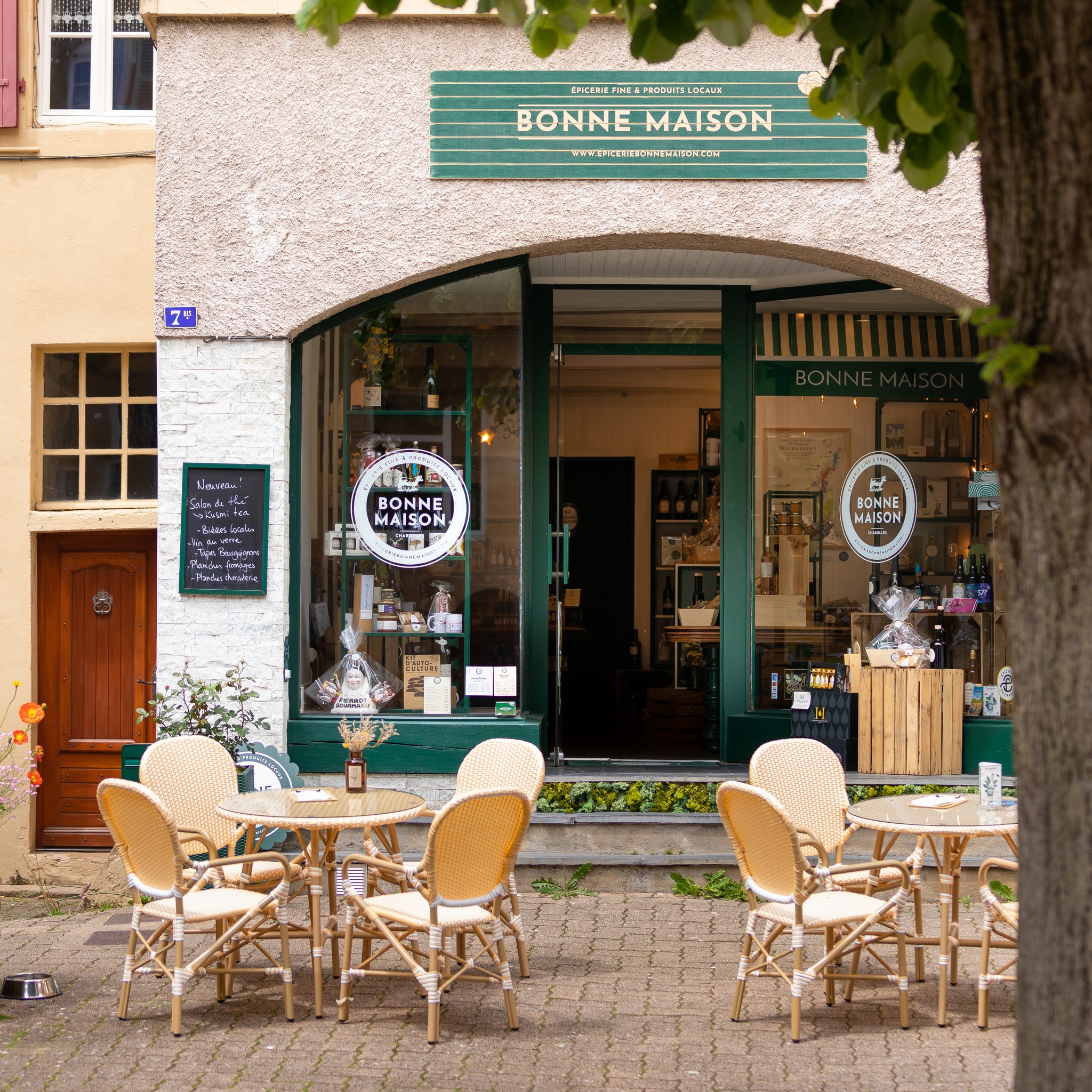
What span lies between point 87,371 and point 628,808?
4335 mm

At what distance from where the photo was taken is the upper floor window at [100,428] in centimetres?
804

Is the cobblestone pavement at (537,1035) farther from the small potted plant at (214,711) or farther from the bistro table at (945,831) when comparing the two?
the small potted plant at (214,711)

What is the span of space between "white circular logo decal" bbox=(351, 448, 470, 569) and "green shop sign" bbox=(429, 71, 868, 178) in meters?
1.70

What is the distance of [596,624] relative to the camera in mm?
12391

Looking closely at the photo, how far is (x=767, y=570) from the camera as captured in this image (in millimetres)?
8180

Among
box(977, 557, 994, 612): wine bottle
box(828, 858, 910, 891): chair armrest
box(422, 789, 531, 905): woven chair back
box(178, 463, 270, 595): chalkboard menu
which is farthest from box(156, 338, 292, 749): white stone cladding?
box(977, 557, 994, 612): wine bottle

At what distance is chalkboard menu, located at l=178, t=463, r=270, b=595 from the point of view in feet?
23.2

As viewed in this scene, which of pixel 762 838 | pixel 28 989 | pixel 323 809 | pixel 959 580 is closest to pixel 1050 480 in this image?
pixel 762 838

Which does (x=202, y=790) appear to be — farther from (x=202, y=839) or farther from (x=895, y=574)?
(x=895, y=574)

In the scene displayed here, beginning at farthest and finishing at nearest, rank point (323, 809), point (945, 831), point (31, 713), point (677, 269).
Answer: point (677, 269) → point (31, 713) → point (323, 809) → point (945, 831)

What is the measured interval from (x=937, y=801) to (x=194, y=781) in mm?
3221

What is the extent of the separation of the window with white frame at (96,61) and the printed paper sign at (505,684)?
4.14 meters

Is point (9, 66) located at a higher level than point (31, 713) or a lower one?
higher

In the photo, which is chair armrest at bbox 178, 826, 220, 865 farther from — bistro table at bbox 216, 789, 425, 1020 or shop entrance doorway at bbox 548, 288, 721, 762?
shop entrance doorway at bbox 548, 288, 721, 762
